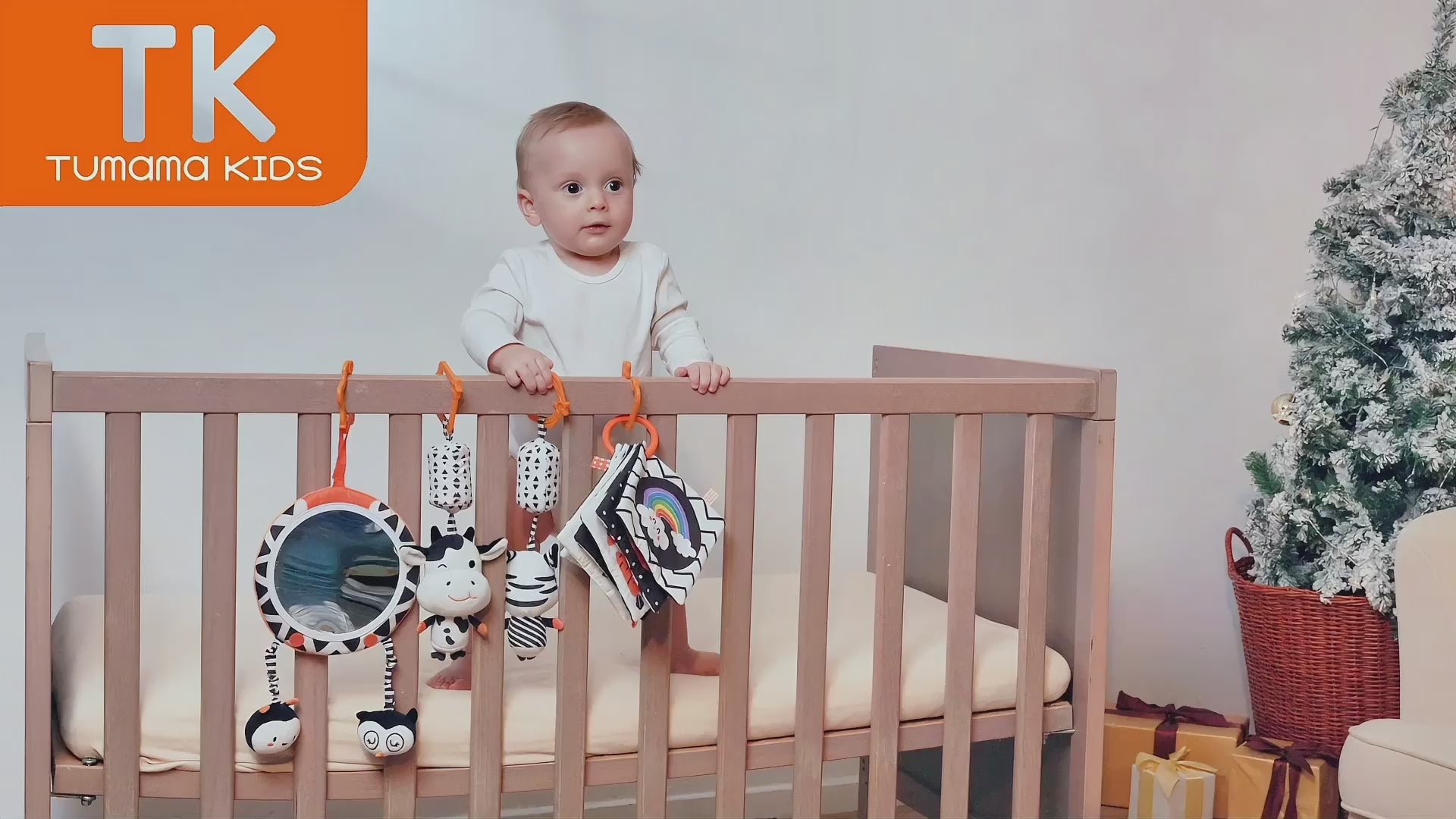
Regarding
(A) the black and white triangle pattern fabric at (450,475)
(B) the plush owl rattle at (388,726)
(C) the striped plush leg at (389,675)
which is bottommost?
(B) the plush owl rattle at (388,726)

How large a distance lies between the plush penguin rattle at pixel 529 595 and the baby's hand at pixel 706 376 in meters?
0.24

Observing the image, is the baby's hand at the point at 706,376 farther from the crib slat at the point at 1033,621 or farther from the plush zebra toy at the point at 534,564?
the crib slat at the point at 1033,621

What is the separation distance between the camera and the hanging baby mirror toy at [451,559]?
4.54 ft

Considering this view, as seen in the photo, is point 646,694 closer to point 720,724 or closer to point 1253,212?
point 720,724

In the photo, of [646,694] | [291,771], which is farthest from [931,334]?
[291,771]

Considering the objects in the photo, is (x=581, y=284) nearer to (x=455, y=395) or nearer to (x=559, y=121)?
(x=559, y=121)

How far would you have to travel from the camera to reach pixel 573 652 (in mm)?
1467

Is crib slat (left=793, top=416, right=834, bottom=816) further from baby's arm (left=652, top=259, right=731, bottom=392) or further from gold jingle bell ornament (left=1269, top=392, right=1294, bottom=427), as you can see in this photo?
gold jingle bell ornament (left=1269, top=392, right=1294, bottom=427)

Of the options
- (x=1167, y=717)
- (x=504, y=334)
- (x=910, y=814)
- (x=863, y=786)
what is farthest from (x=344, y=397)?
(x=1167, y=717)

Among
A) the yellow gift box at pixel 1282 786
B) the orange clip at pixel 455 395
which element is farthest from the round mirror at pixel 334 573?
the yellow gift box at pixel 1282 786

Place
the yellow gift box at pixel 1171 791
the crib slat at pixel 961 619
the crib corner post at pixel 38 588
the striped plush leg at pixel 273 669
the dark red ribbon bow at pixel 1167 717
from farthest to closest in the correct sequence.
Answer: the dark red ribbon bow at pixel 1167 717
the yellow gift box at pixel 1171 791
the crib slat at pixel 961 619
the striped plush leg at pixel 273 669
the crib corner post at pixel 38 588

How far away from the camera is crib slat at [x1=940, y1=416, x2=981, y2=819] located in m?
Result: 1.60

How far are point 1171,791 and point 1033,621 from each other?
1.94 ft

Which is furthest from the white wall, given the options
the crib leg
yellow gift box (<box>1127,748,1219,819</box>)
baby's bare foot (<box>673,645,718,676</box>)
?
baby's bare foot (<box>673,645,718,676</box>)
